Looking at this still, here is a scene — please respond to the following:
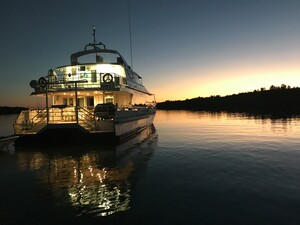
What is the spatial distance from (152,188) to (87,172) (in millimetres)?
3742

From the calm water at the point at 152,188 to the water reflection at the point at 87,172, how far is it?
0.10 ft

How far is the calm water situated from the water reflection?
0.03m

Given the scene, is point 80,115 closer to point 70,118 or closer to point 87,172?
point 70,118

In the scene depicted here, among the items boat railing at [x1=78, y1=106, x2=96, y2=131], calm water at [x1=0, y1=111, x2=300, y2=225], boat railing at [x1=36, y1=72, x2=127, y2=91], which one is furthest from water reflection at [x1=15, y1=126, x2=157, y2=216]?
boat railing at [x1=36, y1=72, x2=127, y2=91]

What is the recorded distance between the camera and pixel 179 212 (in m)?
6.86

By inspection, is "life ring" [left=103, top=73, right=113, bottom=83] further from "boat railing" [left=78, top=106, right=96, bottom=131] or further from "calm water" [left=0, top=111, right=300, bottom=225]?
"calm water" [left=0, top=111, right=300, bottom=225]

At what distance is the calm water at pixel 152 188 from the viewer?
6.64 meters

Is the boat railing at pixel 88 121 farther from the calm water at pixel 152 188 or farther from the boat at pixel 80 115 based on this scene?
the calm water at pixel 152 188

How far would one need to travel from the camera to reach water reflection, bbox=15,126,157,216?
7.69 m

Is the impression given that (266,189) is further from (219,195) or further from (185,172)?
(185,172)

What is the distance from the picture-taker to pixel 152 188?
897 cm

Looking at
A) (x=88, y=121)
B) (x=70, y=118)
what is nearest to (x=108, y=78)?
(x=88, y=121)

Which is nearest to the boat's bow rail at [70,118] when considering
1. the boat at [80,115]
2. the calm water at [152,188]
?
the boat at [80,115]

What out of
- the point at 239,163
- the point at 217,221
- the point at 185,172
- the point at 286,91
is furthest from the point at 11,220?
→ the point at 286,91
